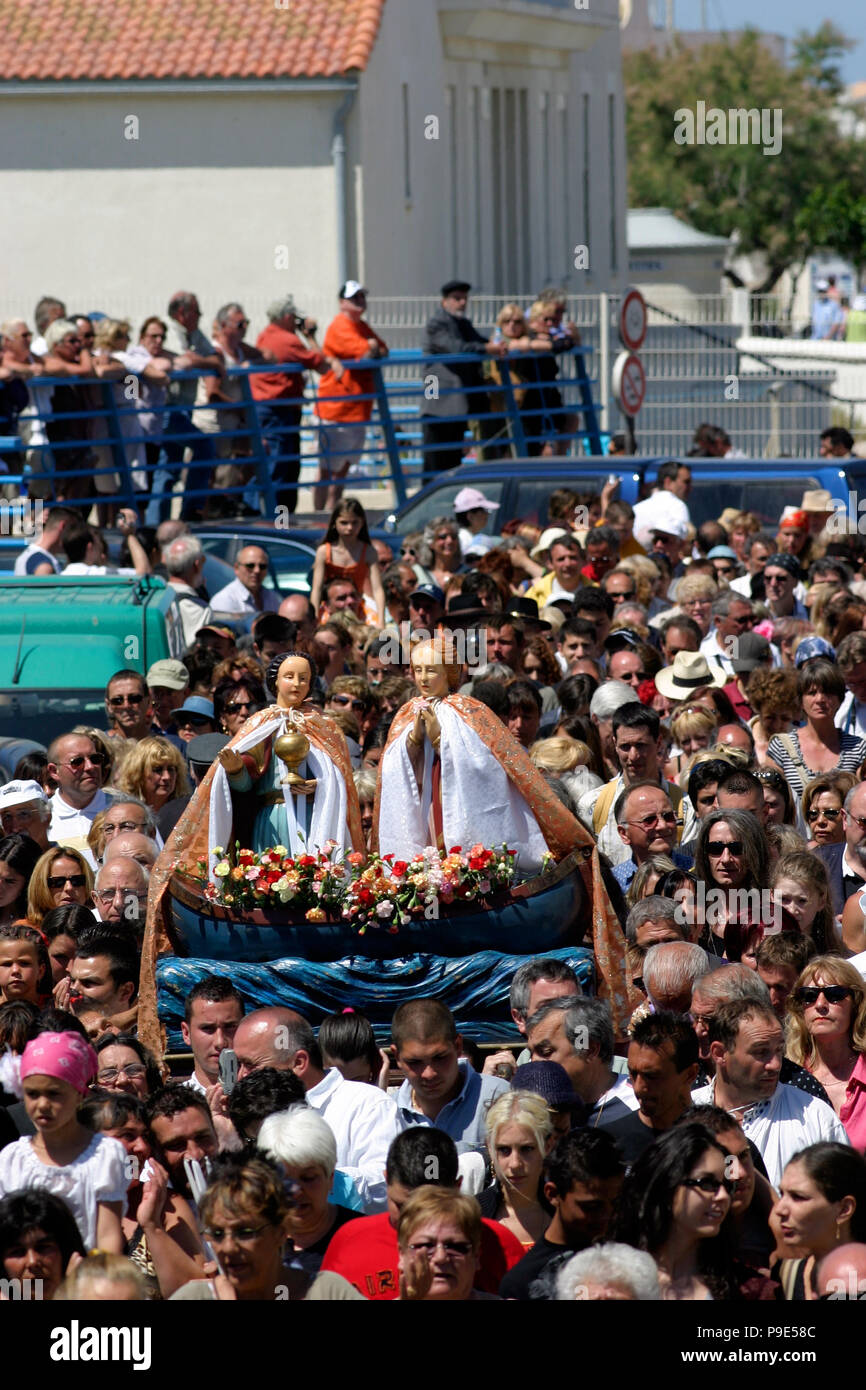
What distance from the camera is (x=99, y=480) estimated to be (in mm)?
16984

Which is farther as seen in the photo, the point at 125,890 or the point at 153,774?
the point at 153,774

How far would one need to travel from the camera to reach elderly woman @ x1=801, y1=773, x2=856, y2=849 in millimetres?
9211

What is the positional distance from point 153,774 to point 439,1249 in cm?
483

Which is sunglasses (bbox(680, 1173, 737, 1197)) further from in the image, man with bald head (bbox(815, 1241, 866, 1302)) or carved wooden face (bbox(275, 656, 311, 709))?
carved wooden face (bbox(275, 656, 311, 709))

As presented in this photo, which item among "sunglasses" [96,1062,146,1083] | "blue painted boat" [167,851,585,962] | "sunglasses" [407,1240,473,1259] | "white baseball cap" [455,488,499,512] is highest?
"white baseball cap" [455,488,499,512]

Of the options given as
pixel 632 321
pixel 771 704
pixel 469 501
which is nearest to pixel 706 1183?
pixel 771 704

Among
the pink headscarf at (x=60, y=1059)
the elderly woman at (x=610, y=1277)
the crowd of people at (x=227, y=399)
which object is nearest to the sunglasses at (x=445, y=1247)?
the elderly woman at (x=610, y=1277)

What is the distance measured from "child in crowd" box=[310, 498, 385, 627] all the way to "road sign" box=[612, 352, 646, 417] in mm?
4998

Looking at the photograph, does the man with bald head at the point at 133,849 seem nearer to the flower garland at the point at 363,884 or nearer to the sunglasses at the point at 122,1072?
the flower garland at the point at 363,884

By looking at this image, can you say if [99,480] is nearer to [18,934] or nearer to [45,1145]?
[18,934]

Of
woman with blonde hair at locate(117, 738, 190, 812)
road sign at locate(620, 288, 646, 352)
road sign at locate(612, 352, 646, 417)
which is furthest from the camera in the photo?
road sign at locate(620, 288, 646, 352)

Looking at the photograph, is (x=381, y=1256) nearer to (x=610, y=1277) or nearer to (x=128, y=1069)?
(x=610, y=1277)

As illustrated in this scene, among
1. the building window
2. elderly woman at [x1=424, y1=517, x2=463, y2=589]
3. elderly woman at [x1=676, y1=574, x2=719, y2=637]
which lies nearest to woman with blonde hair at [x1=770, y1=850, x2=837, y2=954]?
elderly woman at [x1=676, y1=574, x2=719, y2=637]

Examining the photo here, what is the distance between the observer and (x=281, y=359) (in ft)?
61.3
